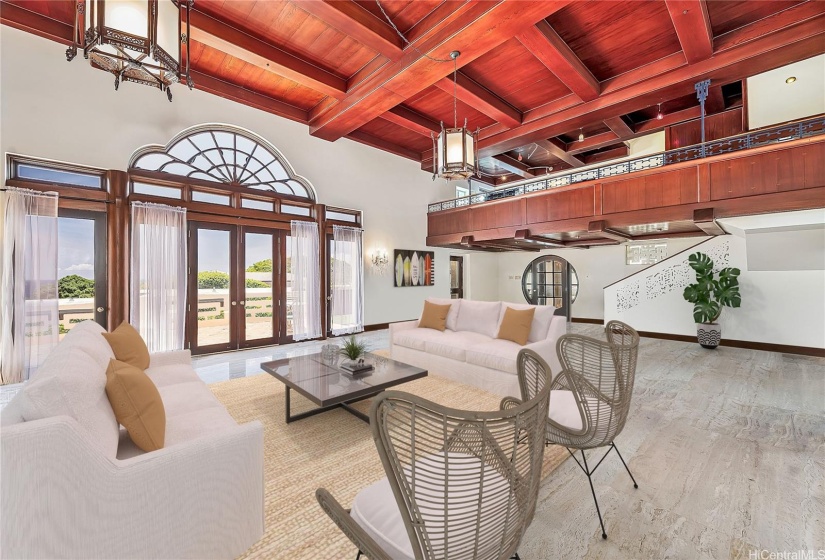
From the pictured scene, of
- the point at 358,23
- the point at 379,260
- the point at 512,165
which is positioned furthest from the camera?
the point at 512,165

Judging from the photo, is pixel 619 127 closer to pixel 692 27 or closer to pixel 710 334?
pixel 692 27

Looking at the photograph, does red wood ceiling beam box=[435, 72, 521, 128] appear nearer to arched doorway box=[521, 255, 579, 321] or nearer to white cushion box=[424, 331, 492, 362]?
white cushion box=[424, 331, 492, 362]

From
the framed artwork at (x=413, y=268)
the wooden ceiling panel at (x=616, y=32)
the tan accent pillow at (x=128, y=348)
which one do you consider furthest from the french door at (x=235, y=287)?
the wooden ceiling panel at (x=616, y=32)

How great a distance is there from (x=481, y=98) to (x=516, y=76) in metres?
0.57

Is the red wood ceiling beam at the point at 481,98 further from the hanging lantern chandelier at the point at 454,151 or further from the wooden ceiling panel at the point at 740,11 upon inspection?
the wooden ceiling panel at the point at 740,11

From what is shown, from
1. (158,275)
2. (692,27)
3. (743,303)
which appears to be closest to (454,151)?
(692,27)

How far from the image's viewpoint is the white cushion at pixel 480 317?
4434 mm

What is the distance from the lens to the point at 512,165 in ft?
28.3

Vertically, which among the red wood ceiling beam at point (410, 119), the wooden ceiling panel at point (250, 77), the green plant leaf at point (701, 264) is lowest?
the green plant leaf at point (701, 264)

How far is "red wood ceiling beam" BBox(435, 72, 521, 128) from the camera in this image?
15.8ft

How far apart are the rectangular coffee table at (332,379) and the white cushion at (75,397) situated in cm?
120

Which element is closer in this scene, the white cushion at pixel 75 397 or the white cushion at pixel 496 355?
the white cushion at pixel 75 397

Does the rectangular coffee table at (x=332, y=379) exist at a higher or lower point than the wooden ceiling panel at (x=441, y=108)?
lower

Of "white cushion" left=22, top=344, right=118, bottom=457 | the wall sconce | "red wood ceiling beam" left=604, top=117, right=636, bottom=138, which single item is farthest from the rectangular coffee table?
"red wood ceiling beam" left=604, top=117, right=636, bottom=138
